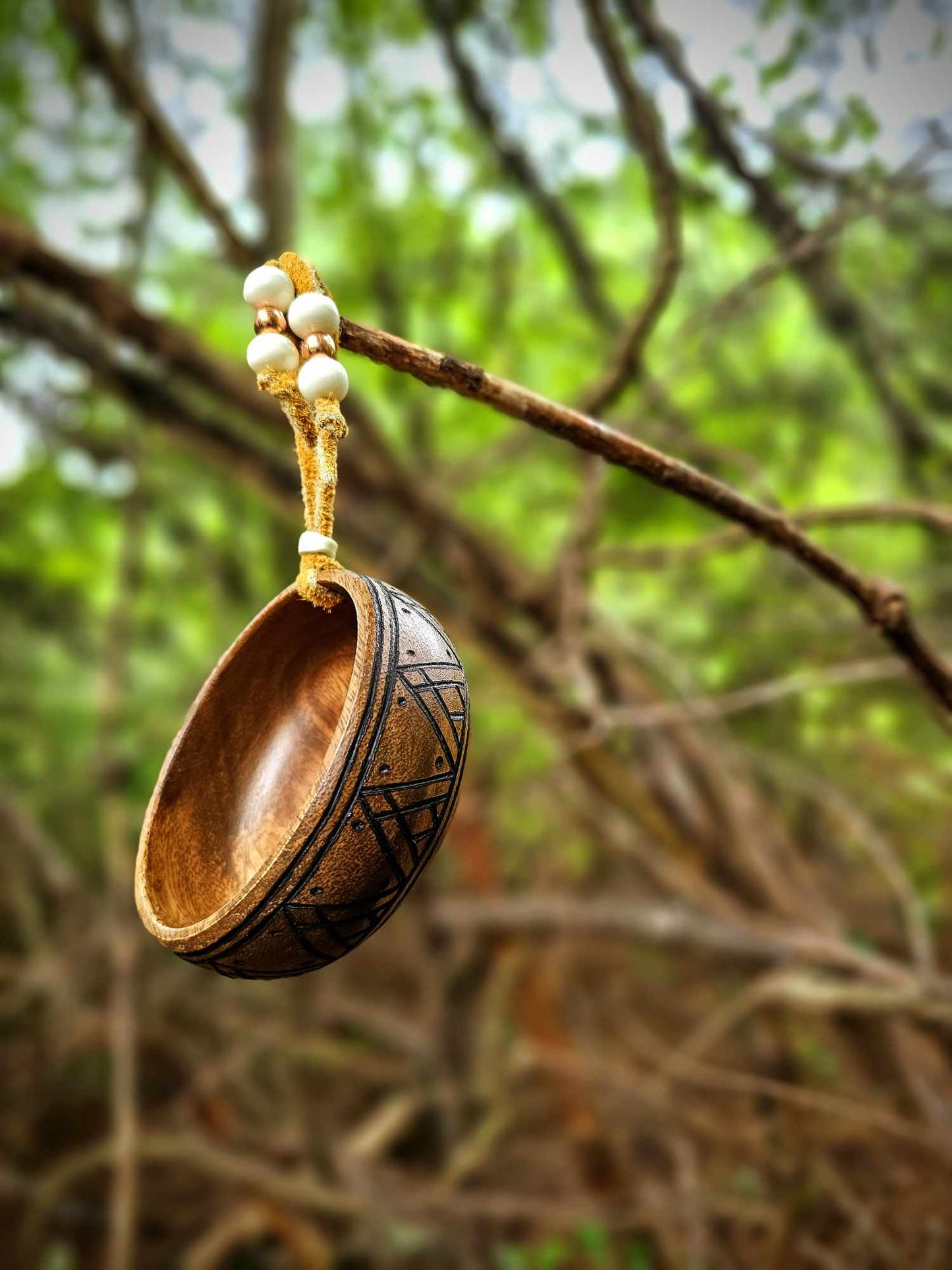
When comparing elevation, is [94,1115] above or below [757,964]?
below

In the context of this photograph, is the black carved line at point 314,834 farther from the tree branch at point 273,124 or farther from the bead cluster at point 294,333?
the tree branch at point 273,124

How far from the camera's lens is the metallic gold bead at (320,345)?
0.63 m

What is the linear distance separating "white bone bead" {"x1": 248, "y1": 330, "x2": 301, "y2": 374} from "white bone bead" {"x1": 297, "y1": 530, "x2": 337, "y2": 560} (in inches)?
5.2

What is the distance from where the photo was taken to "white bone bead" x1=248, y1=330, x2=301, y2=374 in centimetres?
62

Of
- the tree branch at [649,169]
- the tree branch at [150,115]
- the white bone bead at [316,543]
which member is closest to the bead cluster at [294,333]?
the white bone bead at [316,543]

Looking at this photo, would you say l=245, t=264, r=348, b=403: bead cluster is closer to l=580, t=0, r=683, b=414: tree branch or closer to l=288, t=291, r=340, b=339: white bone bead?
l=288, t=291, r=340, b=339: white bone bead

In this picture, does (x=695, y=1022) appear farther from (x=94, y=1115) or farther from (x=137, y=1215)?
(x=94, y=1115)

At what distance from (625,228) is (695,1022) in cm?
304

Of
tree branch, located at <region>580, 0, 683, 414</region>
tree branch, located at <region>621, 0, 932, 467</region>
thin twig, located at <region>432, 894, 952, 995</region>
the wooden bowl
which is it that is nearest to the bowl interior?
the wooden bowl

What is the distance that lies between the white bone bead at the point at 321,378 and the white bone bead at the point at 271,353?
11 mm

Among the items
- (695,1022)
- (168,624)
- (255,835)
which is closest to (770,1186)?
(695,1022)

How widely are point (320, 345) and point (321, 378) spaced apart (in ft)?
0.08

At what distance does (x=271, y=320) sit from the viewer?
0.63m

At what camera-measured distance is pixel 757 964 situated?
7.98 ft
